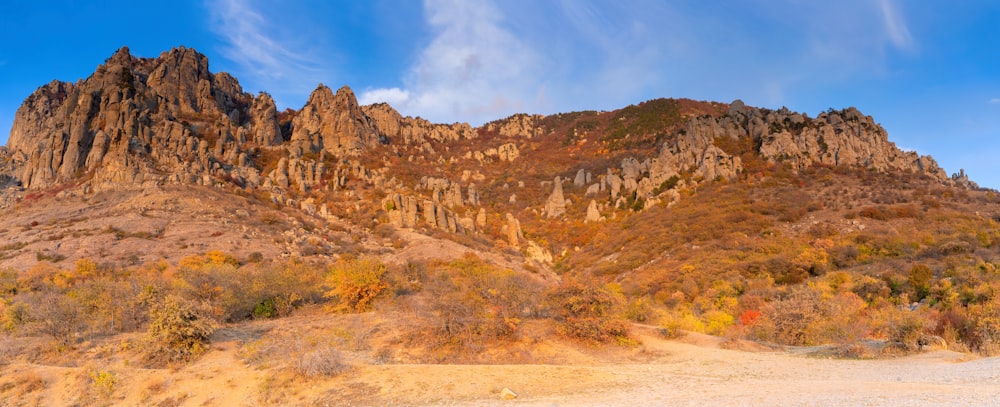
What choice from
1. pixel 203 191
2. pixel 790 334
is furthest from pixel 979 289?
pixel 203 191

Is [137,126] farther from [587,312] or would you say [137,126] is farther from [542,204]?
[587,312]

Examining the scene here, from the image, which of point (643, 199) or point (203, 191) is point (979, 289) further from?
point (203, 191)

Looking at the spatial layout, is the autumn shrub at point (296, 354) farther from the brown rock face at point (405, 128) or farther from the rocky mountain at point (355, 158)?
the brown rock face at point (405, 128)

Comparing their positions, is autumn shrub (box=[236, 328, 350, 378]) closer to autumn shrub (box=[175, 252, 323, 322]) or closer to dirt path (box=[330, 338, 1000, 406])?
dirt path (box=[330, 338, 1000, 406])

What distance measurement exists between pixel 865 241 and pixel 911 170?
35.6 metres

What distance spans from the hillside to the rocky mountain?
1.36 feet

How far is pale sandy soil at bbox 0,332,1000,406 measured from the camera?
354 inches

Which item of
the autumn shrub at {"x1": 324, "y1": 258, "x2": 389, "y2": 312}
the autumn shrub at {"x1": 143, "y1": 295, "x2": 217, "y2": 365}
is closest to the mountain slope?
the autumn shrub at {"x1": 324, "y1": 258, "x2": 389, "y2": 312}

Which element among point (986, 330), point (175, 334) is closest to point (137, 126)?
point (175, 334)

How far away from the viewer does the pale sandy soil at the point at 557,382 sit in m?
8.99

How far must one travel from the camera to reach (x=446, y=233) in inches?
2264

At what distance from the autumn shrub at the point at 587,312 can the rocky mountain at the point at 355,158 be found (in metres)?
40.8

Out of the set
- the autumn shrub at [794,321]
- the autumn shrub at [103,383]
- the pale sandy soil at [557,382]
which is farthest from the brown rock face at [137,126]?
the autumn shrub at [794,321]

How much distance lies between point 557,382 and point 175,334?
1173 cm
